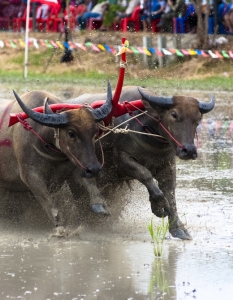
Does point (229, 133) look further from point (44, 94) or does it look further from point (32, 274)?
point (32, 274)

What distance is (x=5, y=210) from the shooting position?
32.9ft

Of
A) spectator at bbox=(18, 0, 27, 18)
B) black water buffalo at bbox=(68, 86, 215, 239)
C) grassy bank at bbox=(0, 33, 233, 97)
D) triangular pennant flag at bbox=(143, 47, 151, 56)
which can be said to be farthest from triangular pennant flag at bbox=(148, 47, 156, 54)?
black water buffalo at bbox=(68, 86, 215, 239)

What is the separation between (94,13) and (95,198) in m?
19.1

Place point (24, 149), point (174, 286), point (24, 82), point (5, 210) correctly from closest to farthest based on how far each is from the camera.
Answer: point (174, 286) → point (24, 149) → point (5, 210) → point (24, 82)

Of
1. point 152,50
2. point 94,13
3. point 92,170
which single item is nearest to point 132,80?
point 152,50

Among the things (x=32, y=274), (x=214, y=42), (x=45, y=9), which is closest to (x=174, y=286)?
(x=32, y=274)

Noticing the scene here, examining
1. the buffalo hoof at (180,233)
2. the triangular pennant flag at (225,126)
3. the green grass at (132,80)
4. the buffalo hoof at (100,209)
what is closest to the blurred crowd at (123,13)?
the green grass at (132,80)

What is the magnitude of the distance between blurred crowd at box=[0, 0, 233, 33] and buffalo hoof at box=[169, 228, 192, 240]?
53.6 ft

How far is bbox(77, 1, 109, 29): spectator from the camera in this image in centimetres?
2755

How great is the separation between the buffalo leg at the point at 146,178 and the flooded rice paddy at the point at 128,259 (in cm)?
29

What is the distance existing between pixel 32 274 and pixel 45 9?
73.4 feet

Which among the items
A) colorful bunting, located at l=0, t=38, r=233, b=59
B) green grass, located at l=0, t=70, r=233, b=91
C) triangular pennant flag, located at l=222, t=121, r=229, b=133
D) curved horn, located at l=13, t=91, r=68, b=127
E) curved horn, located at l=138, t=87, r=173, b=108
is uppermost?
curved horn, located at l=138, t=87, r=173, b=108

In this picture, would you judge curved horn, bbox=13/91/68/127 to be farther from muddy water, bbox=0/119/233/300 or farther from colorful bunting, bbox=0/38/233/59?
colorful bunting, bbox=0/38/233/59

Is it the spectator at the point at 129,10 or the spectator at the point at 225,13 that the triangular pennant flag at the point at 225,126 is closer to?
the spectator at the point at 225,13
